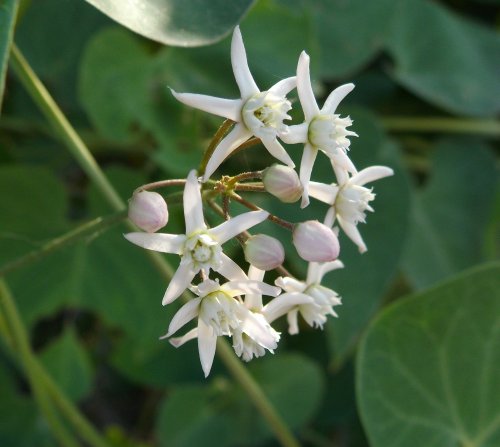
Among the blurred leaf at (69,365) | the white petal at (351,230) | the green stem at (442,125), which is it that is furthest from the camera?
the green stem at (442,125)

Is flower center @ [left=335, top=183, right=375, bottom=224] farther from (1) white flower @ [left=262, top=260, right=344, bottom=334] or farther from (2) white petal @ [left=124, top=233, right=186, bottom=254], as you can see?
(2) white petal @ [left=124, top=233, right=186, bottom=254]

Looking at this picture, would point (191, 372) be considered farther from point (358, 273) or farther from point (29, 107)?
point (29, 107)

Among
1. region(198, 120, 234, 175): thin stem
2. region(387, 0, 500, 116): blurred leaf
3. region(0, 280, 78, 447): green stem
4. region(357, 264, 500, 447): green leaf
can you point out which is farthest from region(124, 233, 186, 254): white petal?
region(387, 0, 500, 116): blurred leaf

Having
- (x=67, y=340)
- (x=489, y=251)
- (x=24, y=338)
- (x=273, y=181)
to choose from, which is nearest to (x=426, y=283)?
(x=489, y=251)

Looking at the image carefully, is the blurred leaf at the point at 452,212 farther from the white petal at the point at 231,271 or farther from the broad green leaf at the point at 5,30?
the broad green leaf at the point at 5,30

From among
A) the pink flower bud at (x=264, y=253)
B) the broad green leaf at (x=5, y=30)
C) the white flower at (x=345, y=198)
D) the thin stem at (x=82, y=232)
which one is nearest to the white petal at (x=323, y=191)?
the white flower at (x=345, y=198)

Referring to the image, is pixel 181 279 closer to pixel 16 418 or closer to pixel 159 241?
pixel 159 241
